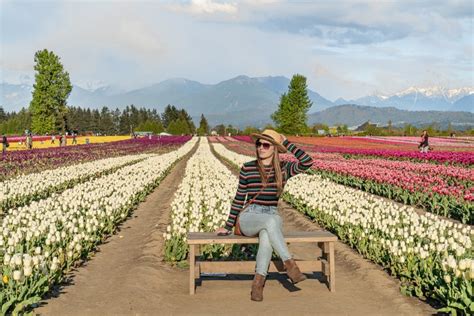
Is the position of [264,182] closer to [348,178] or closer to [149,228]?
[149,228]

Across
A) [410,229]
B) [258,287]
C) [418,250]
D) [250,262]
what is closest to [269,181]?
[250,262]

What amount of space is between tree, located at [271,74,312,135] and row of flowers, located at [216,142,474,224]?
70212mm

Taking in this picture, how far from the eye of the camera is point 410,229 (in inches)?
373

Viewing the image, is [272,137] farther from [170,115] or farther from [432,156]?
[170,115]

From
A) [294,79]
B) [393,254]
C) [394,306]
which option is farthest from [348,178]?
[294,79]

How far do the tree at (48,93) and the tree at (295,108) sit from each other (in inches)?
1663

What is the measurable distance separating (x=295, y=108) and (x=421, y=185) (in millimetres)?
79126

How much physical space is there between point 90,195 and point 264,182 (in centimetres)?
797

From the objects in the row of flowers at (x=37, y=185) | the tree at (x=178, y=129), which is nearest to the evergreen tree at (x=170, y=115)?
the tree at (x=178, y=129)

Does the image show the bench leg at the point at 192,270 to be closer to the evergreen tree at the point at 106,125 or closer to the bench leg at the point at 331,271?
the bench leg at the point at 331,271

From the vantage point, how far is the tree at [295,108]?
9425 cm

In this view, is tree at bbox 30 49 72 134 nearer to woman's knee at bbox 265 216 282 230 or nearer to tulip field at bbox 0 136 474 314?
tulip field at bbox 0 136 474 314

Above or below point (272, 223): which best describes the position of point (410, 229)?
below

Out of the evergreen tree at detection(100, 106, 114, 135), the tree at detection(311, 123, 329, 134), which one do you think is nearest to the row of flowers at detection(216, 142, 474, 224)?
the tree at detection(311, 123, 329, 134)
